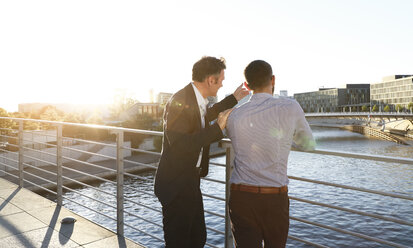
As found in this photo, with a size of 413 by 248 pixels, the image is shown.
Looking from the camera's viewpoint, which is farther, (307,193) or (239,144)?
(307,193)

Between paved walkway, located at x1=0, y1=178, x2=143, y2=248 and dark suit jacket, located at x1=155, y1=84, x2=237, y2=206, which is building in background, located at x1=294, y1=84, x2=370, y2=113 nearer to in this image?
paved walkway, located at x1=0, y1=178, x2=143, y2=248

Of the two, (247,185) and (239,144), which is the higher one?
(239,144)

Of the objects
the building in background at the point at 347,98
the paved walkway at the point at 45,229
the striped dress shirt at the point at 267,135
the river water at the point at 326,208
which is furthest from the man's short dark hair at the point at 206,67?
the building in background at the point at 347,98

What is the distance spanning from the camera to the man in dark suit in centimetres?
214

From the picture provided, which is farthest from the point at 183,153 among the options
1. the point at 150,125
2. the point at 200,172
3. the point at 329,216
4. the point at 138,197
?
the point at 150,125

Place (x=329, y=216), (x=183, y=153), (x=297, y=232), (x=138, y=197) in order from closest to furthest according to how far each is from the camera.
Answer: (x=183, y=153) < (x=297, y=232) < (x=329, y=216) < (x=138, y=197)

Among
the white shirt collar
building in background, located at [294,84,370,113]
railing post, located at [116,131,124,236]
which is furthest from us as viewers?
building in background, located at [294,84,370,113]

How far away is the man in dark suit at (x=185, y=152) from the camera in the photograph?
2139mm

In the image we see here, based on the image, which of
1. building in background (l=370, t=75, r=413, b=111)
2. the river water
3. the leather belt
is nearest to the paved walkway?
the leather belt

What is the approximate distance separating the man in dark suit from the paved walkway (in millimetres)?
1566

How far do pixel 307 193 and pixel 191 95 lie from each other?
2874cm

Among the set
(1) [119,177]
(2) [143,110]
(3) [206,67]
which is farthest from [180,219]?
(2) [143,110]

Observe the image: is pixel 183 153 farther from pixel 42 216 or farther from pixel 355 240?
pixel 355 240

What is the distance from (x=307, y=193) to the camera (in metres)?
29.0
